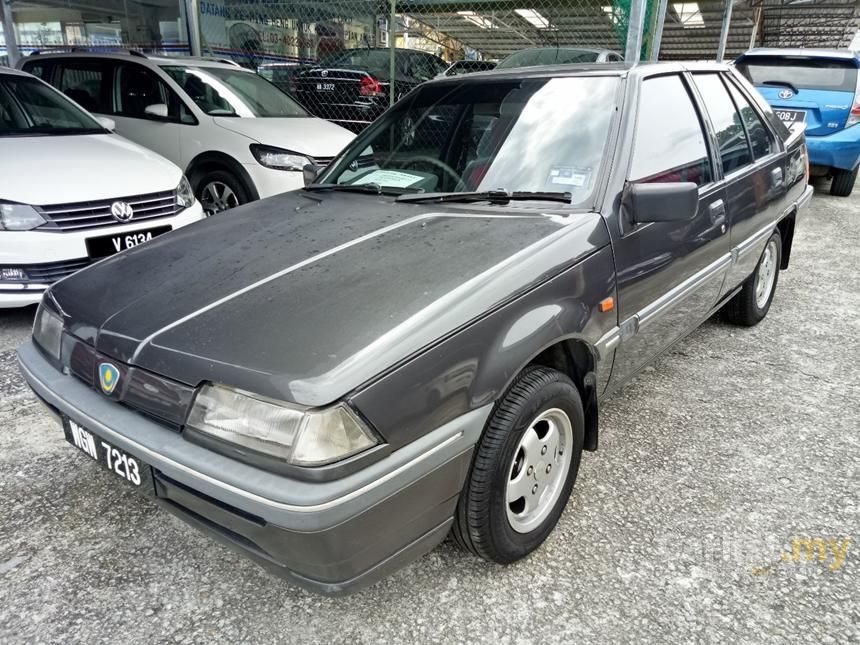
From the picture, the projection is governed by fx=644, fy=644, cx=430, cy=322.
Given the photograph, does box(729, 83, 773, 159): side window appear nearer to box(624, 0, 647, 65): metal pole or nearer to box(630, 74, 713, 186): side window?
box(630, 74, 713, 186): side window

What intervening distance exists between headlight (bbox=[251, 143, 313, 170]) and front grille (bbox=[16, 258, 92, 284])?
195cm

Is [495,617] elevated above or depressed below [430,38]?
below

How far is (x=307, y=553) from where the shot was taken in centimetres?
150

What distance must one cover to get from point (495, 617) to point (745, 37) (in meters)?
22.7

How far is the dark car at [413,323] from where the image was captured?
153 centimetres

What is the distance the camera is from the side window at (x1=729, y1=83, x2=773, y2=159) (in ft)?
11.4

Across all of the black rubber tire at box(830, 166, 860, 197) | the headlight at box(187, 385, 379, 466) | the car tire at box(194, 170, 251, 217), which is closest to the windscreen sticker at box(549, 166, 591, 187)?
the headlight at box(187, 385, 379, 466)

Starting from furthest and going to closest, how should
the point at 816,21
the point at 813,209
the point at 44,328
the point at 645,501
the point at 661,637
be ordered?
the point at 816,21 < the point at 813,209 < the point at 645,501 < the point at 44,328 < the point at 661,637

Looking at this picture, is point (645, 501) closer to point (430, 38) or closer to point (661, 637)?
point (661, 637)

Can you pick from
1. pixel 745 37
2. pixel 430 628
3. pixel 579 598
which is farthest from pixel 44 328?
pixel 745 37

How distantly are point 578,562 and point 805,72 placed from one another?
25.3 ft

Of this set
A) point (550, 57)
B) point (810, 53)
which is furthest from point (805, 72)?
point (550, 57)

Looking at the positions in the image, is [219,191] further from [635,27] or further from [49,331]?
[635,27]

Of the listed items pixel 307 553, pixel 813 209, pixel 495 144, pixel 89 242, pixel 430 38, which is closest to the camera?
pixel 307 553
